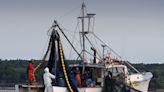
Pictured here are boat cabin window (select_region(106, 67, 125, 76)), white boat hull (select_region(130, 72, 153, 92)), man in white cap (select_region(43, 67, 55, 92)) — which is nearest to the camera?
man in white cap (select_region(43, 67, 55, 92))

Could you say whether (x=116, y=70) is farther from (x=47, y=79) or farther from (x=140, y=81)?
(x=47, y=79)

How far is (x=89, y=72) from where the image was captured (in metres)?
64.6

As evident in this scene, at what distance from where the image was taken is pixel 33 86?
6112cm

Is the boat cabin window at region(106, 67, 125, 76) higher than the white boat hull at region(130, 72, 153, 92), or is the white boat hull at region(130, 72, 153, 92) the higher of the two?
the boat cabin window at region(106, 67, 125, 76)

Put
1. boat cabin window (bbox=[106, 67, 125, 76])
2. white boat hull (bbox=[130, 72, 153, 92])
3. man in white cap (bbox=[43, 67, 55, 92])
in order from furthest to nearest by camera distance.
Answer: white boat hull (bbox=[130, 72, 153, 92])
boat cabin window (bbox=[106, 67, 125, 76])
man in white cap (bbox=[43, 67, 55, 92])

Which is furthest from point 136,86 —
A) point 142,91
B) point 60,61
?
point 60,61

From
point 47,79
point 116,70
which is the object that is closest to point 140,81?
point 116,70

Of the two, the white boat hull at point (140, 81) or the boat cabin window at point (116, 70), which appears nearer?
the boat cabin window at point (116, 70)

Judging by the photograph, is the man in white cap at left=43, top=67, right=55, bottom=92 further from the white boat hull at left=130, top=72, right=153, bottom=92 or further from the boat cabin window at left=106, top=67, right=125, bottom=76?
the white boat hull at left=130, top=72, right=153, bottom=92

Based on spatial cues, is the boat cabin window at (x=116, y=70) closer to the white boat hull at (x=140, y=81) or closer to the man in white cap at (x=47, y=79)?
the white boat hull at (x=140, y=81)

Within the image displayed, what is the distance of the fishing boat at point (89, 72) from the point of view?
61.5m

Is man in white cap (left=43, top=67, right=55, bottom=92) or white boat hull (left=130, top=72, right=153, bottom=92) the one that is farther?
white boat hull (left=130, top=72, right=153, bottom=92)

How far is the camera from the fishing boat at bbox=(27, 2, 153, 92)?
61.5 metres

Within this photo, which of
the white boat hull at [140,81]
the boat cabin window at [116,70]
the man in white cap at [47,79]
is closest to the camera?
the man in white cap at [47,79]
